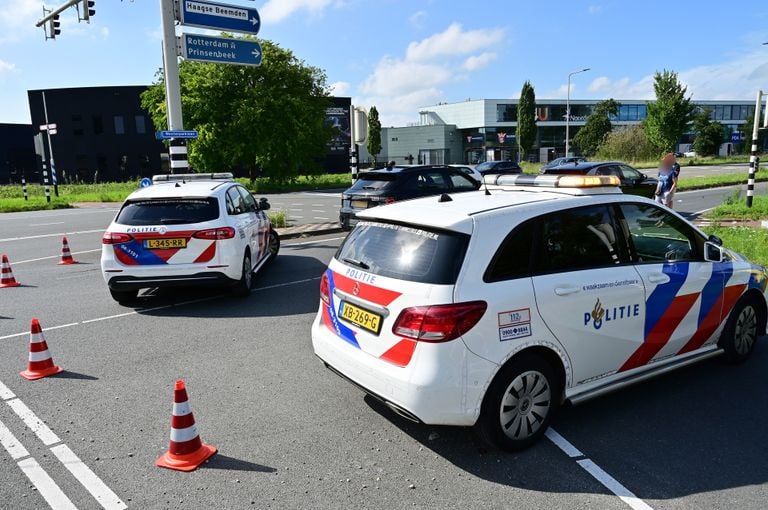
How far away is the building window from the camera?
50.5 m

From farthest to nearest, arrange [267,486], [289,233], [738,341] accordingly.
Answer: [289,233] < [738,341] < [267,486]

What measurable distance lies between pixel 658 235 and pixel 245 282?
5.51 m

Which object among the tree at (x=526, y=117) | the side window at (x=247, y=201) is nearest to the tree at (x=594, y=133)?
Answer: the tree at (x=526, y=117)

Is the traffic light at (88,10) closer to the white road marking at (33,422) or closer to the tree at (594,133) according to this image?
the white road marking at (33,422)

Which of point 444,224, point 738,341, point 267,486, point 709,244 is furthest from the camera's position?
point 738,341

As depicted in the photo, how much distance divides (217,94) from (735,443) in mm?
34256

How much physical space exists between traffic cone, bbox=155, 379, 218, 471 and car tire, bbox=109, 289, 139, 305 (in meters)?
4.62

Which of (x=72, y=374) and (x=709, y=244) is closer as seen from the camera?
(x=709, y=244)

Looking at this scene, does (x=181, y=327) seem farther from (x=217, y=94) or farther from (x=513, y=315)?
(x=217, y=94)

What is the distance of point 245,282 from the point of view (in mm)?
8008

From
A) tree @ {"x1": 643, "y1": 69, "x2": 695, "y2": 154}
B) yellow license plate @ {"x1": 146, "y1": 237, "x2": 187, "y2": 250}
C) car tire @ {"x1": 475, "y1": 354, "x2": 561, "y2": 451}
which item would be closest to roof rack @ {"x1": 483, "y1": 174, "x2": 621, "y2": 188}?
car tire @ {"x1": 475, "y1": 354, "x2": 561, "y2": 451}

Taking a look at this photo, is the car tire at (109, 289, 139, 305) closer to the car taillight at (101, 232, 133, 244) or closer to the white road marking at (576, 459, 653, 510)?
the car taillight at (101, 232, 133, 244)

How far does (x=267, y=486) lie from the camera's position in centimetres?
336

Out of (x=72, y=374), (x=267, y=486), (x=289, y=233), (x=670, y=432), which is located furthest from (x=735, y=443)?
(x=289, y=233)
